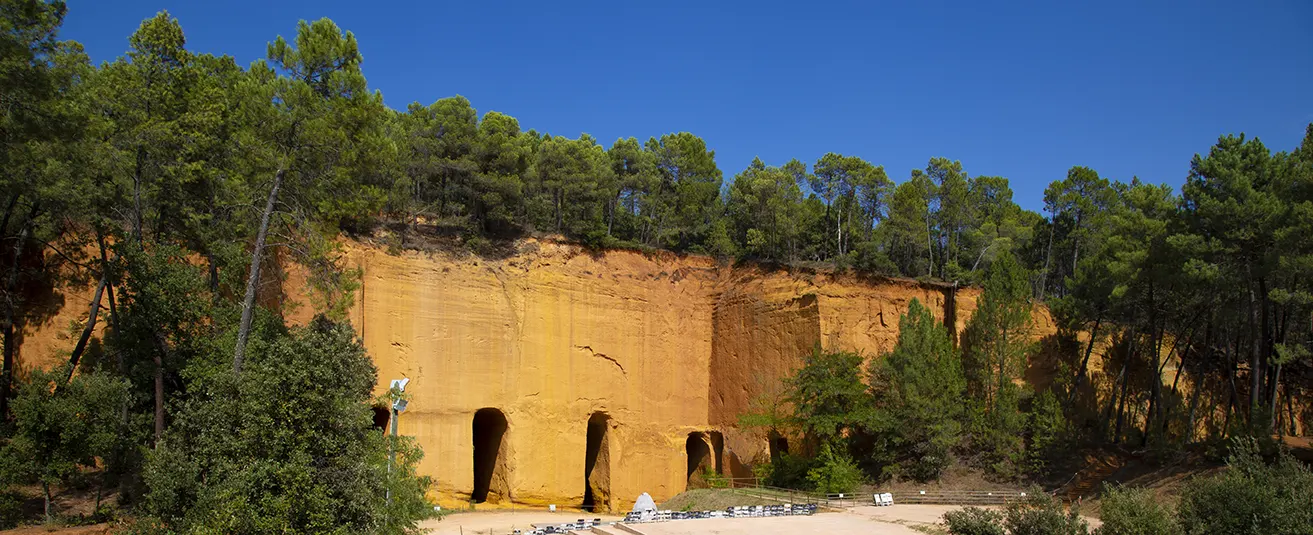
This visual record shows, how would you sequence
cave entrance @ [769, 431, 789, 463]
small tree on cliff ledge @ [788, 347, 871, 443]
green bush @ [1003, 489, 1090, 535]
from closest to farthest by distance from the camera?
green bush @ [1003, 489, 1090, 535] → small tree on cliff ledge @ [788, 347, 871, 443] → cave entrance @ [769, 431, 789, 463]

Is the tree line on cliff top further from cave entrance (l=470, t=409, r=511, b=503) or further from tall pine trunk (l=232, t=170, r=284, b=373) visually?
cave entrance (l=470, t=409, r=511, b=503)

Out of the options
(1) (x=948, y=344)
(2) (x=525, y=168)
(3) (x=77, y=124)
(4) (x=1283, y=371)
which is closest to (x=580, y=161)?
(2) (x=525, y=168)

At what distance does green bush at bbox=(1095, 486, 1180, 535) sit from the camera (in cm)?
1681

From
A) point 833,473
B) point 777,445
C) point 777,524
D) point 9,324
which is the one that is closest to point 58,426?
point 9,324

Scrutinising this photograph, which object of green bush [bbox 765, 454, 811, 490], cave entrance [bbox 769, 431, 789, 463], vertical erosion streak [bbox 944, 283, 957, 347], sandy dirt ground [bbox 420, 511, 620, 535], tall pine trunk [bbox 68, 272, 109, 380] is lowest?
sandy dirt ground [bbox 420, 511, 620, 535]

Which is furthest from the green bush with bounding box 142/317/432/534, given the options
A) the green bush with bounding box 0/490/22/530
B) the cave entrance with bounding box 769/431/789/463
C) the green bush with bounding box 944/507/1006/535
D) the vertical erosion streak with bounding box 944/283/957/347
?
the vertical erosion streak with bounding box 944/283/957/347

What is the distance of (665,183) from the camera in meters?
42.4

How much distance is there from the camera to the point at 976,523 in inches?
699

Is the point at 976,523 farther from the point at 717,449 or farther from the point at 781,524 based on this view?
the point at 717,449

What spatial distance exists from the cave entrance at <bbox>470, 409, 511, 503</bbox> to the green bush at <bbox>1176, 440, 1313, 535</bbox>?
787 inches

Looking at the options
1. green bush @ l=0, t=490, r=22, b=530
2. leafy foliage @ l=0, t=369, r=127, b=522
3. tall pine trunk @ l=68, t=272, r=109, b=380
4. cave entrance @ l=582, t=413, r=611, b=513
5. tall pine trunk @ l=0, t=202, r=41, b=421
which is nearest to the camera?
green bush @ l=0, t=490, r=22, b=530

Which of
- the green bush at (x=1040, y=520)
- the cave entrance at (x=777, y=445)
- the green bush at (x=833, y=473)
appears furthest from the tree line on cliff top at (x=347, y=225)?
the green bush at (x=1040, y=520)

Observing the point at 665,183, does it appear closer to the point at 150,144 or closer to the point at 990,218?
the point at 990,218

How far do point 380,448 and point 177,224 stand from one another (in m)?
11.6
